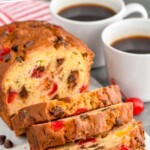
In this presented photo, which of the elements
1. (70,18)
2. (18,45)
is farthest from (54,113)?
(70,18)

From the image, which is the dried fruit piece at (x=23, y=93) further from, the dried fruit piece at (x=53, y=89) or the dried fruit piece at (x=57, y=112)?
the dried fruit piece at (x=57, y=112)

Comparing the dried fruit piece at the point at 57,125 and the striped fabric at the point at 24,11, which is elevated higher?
the dried fruit piece at the point at 57,125

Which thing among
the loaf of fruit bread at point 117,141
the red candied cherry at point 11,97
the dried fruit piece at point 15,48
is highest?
the dried fruit piece at point 15,48

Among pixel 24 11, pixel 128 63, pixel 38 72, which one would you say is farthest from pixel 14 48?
pixel 24 11

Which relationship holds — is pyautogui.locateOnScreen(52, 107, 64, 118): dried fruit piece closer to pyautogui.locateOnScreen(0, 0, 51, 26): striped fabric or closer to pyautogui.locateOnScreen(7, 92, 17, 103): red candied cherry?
pyautogui.locateOnScreen(7, 92, 17, 103): red candied cherry

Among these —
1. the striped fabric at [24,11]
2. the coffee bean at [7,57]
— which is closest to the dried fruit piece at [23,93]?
the coffee bean at [7,57]

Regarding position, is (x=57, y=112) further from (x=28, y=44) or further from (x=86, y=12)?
(x=86, y=12)
